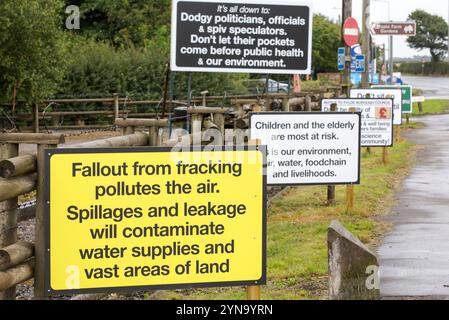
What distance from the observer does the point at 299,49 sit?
8.90 metres

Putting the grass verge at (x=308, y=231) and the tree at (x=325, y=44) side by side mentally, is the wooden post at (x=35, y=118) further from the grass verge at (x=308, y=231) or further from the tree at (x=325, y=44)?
the tree at (x=325, y=44)

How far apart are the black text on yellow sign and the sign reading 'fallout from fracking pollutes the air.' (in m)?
3.01

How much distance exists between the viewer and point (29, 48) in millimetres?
29656

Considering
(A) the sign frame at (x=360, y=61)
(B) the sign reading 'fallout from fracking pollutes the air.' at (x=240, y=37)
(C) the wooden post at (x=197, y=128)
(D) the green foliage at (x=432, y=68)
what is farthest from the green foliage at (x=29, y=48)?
(D) the green foliage at (x=432, y=68)

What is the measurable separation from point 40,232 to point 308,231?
5.88m

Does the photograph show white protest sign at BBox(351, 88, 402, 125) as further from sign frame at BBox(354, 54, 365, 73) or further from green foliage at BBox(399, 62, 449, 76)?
green foliage at BBox(399, 62, 449, 76)

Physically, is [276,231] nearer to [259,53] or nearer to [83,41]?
[259,53]

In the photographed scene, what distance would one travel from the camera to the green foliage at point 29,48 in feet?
93.9

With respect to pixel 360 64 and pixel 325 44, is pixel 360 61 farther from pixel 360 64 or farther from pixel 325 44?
pixel 325 44

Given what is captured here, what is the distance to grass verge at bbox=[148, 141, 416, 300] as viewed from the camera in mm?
8062

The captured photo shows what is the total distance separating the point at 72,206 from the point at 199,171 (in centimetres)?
74

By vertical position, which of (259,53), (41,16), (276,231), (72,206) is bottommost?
(276,231)

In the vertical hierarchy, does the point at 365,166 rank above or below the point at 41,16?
below

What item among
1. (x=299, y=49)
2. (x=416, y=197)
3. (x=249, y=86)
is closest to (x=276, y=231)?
(x=299, y=49)
